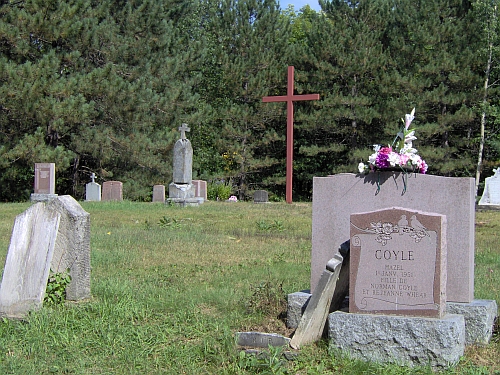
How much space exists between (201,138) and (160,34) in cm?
855

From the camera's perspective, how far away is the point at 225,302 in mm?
7102

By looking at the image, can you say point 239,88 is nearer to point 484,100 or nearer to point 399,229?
point 484,100

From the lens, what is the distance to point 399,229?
18.0ft

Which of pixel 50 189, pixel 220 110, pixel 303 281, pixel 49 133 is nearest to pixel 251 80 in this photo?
pixel 220 110

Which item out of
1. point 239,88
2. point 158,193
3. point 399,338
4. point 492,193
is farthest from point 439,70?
point 399,338

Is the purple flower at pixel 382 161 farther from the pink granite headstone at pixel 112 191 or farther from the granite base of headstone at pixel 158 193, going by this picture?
the pink granite headstone at pixel 112 191

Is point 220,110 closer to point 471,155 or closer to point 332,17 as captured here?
point 332,17

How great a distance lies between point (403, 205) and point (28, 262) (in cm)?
351

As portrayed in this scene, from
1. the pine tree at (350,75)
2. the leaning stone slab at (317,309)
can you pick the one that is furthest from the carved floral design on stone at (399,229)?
the pine tree at (350,75)

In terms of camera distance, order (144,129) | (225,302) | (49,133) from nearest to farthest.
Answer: (225,302) < (49,133) < (144,129)

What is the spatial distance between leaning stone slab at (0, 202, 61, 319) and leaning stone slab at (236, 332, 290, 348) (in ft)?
6.79

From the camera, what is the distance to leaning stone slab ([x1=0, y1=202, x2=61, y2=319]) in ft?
21.7

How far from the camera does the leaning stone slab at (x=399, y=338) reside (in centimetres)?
523

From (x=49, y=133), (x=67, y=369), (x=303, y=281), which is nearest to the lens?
(x=67, y=369)
